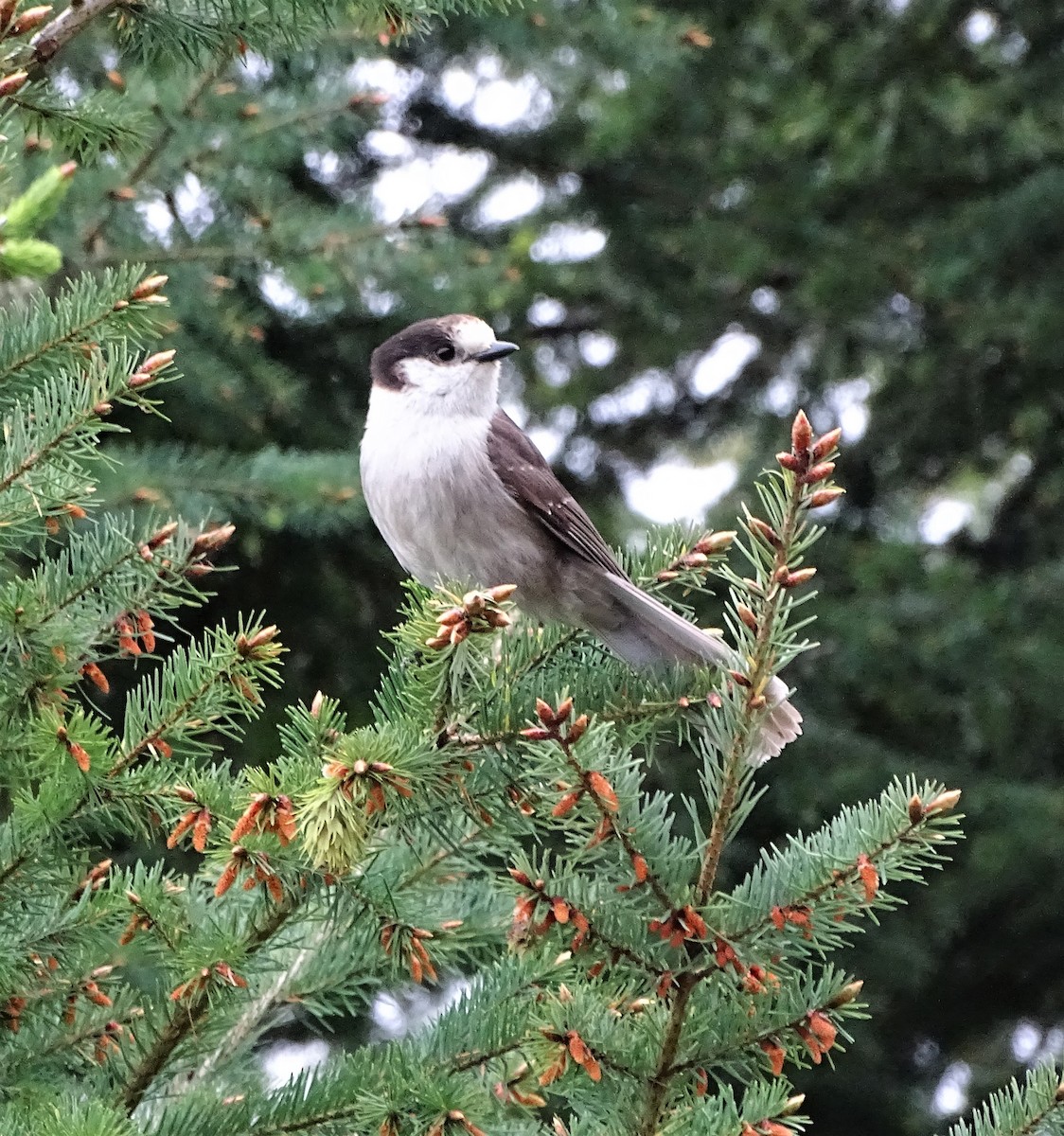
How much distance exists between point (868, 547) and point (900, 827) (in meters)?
4.41

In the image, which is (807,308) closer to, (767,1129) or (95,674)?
(95,674)

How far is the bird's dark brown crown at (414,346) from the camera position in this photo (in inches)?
163

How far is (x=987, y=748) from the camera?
6.05 metres

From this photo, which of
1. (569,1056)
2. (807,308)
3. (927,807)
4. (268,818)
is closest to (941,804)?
(927,807)

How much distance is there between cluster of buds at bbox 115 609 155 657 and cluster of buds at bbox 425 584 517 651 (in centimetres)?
44

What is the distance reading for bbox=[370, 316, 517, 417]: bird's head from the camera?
13.3 feet

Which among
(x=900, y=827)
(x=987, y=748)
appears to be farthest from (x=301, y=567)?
(x=900, y=827)

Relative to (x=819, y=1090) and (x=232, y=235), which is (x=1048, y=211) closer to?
(x=232, y=235)

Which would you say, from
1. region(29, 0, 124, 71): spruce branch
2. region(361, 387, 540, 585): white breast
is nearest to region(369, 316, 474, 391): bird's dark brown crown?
region(361, 387, 540, 585): white breast

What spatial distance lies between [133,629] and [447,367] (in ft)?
7.01

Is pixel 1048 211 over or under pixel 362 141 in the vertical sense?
under

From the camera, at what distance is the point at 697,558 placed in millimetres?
2820

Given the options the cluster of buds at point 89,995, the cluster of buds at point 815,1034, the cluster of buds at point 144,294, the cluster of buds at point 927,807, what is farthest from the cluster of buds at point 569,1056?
the cluster of buds at point 144,294

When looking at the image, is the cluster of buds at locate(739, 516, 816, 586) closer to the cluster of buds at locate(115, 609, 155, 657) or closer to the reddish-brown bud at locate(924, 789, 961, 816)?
the reddish-brown bud at locate(924, 789, 961, 816)
